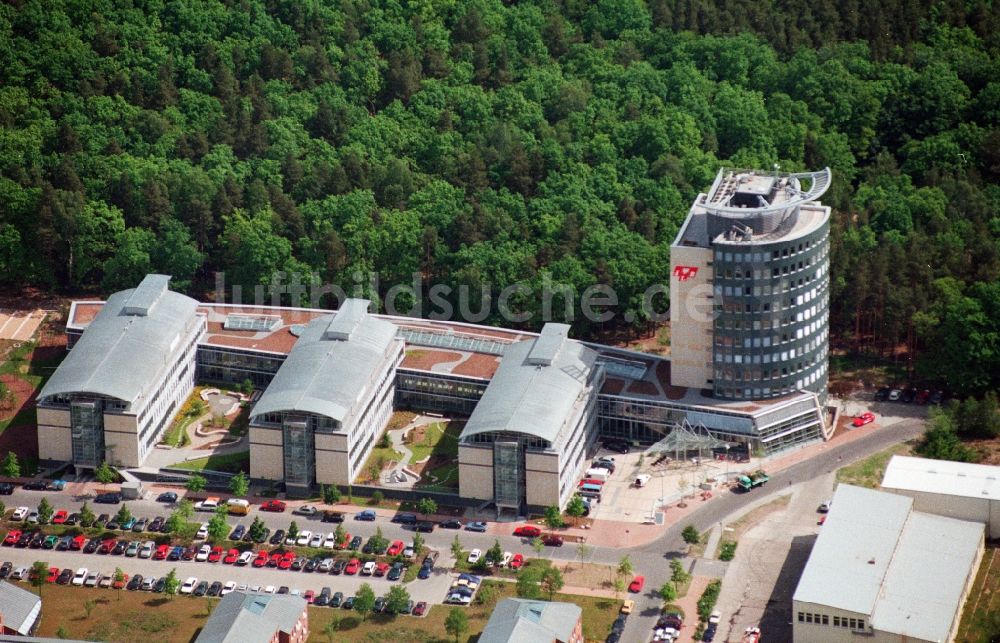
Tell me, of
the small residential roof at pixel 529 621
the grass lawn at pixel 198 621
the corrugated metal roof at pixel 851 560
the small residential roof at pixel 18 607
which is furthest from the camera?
the grass lawn at pixel 198 621

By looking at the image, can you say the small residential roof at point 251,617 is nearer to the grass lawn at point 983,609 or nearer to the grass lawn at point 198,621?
the grass lawn at point 198,621

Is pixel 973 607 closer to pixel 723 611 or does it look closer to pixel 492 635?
pixel 723 611

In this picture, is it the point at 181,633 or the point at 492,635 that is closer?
the point at 492,635

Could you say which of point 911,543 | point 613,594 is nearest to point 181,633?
point 613,594

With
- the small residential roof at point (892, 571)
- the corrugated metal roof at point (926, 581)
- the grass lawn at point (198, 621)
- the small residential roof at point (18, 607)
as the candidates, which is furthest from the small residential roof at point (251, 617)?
the corrugated metal roof at point (926, 581)

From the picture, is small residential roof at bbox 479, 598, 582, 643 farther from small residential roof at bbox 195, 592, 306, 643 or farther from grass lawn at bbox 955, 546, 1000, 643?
grass lawn at bbox 955, 546, 1000, 643

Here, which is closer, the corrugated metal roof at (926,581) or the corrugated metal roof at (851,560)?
the corrugated metal roof at (926,581)

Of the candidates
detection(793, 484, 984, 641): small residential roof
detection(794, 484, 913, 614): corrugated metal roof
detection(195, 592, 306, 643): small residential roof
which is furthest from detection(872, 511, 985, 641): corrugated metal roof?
A: detection(195, 592, 306, 643): small residential roof
